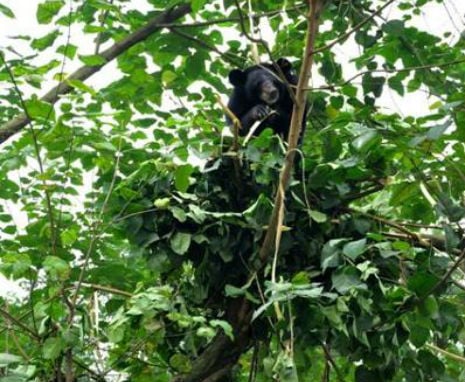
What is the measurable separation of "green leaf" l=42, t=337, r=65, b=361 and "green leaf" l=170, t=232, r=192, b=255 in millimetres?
663

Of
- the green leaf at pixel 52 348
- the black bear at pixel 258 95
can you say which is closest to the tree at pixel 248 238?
the green leaf at pixel 52 348

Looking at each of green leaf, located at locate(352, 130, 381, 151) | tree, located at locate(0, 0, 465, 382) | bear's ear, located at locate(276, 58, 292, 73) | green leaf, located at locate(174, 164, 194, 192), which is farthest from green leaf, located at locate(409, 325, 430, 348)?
bear's ear, located at locate(276, 58, 292, 73)

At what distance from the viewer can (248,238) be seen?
141 inches

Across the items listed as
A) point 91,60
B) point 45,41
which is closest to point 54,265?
point 91,60

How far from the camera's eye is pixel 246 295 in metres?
3.28

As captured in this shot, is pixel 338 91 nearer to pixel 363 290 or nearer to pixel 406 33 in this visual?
pixel 406 33

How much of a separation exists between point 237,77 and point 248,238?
2.06 metres

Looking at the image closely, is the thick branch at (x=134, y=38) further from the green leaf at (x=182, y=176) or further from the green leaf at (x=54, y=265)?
the green leaf at (x=54, y=265)

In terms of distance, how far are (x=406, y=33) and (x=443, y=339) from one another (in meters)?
1.77

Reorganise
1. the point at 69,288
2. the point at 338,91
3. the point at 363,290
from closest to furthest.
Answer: the point at 363,290 < the point at 69,288 < the point at 338,91

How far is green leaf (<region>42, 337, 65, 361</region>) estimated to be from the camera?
3123mm

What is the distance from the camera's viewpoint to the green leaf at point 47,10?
12.1 ft

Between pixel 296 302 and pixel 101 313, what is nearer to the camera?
pixel 296 302

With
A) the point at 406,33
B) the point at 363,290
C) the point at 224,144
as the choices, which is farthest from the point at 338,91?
the point at 363,290
